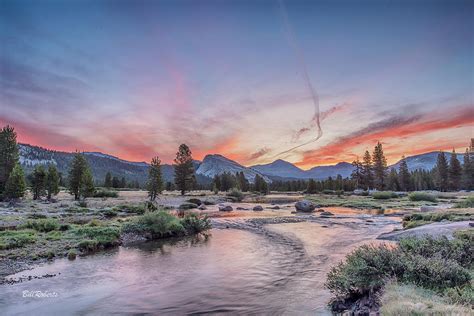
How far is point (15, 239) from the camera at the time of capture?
20.4m

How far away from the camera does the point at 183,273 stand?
15523mm

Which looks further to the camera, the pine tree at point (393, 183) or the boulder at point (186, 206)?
the pine tree at point (393, 183)

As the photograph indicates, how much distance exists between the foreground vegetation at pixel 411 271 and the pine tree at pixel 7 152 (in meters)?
64.0

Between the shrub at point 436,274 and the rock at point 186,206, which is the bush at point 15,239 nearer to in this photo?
the shrub at point 436,274

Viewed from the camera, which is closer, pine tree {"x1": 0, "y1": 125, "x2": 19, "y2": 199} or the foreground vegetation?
the foreground vegetation

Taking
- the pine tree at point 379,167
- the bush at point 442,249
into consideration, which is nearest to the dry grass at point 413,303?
the bush at point 442,249

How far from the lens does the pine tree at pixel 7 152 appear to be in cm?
5546

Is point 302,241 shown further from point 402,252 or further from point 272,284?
point 402,252

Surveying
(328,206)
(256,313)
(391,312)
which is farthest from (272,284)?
(328,206)

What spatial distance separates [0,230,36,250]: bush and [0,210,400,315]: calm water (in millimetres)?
5112

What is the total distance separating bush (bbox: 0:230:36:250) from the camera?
63.6 ft

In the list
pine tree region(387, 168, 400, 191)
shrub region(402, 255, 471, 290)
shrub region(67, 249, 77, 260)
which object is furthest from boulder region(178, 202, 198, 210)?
pine tree region(387, 168, 400, 191)

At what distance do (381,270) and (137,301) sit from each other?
29.8 ft

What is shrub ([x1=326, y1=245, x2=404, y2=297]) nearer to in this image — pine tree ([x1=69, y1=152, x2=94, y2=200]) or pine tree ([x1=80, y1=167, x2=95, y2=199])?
pine tree ([x1=80, y1=167, x2=95, y2=199])
